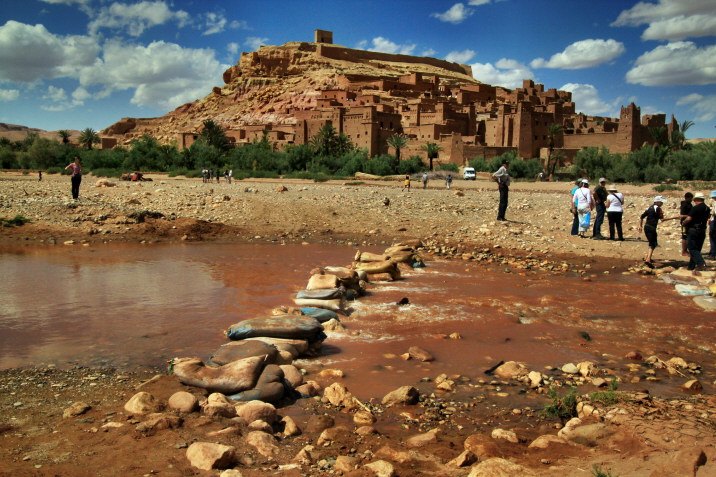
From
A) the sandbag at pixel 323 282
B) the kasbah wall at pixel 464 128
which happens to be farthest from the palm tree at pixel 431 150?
the sandbag at pixel 323 282

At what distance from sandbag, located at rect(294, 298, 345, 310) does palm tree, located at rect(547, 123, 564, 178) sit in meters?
39.2

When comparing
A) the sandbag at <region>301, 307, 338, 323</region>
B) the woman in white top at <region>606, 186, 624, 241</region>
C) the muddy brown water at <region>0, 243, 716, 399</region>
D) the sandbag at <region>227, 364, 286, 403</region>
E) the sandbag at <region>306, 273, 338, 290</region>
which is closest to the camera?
the sandbag at <region>227, 364, 286, 403</region>

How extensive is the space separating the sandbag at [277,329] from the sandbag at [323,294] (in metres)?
1.68

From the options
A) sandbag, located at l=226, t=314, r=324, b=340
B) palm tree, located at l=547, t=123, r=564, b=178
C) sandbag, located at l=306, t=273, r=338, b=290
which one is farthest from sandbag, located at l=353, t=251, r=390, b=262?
palm tree, located at l=547, t=123, r=564, b=178

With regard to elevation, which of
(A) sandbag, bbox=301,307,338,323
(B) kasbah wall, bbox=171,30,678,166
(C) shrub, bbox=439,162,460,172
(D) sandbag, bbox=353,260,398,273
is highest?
(B) kasbah wall, bbox=171,30,678,166

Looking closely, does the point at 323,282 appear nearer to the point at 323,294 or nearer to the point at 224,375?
the point at 323,294

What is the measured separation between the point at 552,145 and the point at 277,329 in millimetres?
45922

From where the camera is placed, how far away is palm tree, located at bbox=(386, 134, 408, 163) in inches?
1933

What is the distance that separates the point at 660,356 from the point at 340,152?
47.4m

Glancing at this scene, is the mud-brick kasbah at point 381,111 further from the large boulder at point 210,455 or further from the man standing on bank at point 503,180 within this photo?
the large boulder at point 210,455

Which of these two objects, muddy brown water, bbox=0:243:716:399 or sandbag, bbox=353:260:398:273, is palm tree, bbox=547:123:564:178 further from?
sandbag, bbox=353:260:398:273

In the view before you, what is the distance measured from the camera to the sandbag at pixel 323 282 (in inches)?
328

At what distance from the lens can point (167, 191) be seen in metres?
20.5

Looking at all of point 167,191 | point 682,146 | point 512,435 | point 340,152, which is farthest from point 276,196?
point 682,146
